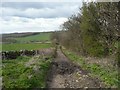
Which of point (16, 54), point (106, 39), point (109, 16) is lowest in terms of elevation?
point (16, 54)

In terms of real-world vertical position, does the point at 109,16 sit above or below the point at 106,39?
above

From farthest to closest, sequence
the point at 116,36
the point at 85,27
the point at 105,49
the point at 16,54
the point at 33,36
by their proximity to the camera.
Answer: the point at 33,36 → the point at 16,54 → the point at 85,27 → the point at 105,49 → the point at 116,36

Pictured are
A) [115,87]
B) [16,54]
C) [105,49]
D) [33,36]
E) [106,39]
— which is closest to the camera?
[115,87]

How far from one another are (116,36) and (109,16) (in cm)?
148

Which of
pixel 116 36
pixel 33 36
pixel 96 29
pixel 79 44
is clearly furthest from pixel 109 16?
pixel 33 36

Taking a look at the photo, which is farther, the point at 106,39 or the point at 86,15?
the point at 86,15

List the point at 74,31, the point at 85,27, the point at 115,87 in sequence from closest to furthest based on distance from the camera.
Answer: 1. the point at 115,87
2. the point at 85,27
3. the point at 74,31

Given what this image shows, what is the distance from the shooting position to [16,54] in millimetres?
40875

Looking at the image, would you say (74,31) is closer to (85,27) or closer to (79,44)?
(79,44)

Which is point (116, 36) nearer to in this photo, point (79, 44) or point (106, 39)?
point (106, 39)

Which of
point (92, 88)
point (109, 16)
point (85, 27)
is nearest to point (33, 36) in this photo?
point (85, 27)

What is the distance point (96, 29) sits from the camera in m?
26.8

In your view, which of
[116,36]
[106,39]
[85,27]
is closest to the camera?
[116,36]

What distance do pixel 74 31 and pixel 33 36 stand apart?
39650mm
